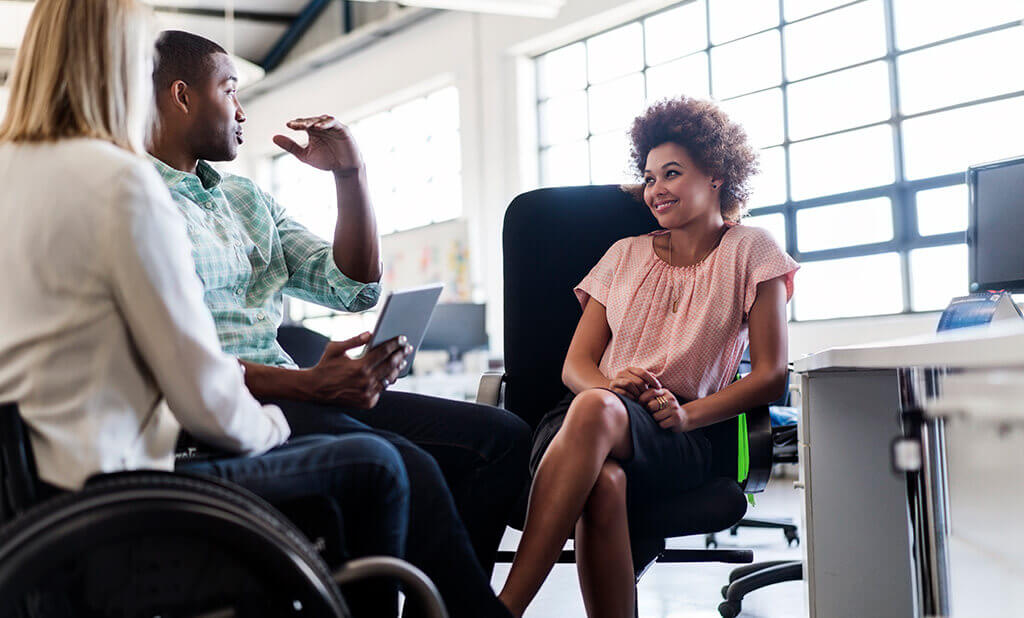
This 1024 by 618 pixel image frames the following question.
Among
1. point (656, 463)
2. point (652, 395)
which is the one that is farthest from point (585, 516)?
point (652, 395)

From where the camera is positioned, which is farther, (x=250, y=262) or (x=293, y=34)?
(x=293, y=34)

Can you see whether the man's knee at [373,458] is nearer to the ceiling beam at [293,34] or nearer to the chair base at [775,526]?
the chair base at [775,526]

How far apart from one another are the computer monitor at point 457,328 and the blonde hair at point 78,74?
5.40 metres

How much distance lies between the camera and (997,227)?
2.36 metres

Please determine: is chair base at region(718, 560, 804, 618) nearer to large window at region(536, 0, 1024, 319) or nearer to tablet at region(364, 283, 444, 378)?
tablet at region(364, 283, 444, 378)

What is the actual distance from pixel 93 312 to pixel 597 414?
0.91 m

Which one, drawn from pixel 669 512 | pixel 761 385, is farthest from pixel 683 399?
pixel 669 512

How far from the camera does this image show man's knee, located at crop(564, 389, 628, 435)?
165cm

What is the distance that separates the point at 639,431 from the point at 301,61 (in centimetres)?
858

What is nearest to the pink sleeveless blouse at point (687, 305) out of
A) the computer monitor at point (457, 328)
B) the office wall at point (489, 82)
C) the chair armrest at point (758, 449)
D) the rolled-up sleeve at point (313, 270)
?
the chair armrest at point (758, 449)

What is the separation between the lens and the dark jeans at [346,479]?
109 centimetres

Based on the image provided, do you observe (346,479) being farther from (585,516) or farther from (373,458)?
(585,516)

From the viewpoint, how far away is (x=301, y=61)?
9.47m

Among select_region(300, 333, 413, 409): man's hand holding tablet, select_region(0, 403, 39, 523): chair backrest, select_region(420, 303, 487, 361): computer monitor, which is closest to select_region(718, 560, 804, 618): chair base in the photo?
select_region(300, 333, 413, 409): man's hand holding tablet
